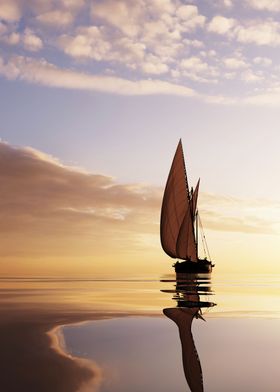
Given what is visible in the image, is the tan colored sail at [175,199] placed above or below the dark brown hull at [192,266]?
above

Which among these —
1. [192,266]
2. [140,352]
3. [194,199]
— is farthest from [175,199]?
[140,352]

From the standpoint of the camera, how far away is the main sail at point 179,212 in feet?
328

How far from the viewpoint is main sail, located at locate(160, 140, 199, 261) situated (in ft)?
328

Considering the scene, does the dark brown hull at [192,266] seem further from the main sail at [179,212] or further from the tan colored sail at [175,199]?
the tan colored sail at [175,199]

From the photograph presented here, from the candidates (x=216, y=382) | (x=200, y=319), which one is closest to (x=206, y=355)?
(x=216, y=382)

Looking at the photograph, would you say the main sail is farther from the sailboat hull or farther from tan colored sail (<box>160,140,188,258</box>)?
the sailboat hull

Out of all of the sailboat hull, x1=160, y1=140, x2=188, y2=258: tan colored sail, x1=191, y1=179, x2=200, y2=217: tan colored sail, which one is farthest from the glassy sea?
the sailboat hull

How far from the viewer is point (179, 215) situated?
101 m

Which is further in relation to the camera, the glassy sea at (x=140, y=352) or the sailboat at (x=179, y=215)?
the sailboat at (x=179, y=215)

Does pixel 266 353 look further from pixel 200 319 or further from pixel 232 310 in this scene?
pixel 232 310

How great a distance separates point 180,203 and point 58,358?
8871cm

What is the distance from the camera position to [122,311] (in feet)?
83.2

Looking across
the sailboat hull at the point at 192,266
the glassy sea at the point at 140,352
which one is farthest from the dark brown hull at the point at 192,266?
the glassy sea at the point at 140,352

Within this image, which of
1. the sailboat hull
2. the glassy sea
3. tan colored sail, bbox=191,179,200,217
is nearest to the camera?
the glassy sea
